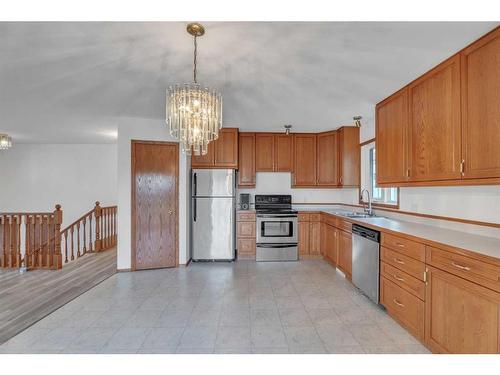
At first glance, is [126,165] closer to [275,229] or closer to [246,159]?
[246,159]

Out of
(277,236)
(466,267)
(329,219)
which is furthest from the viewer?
(277,236)

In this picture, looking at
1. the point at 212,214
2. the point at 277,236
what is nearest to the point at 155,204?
the point at 212,214

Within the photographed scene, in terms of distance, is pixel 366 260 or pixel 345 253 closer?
pixel 366 260

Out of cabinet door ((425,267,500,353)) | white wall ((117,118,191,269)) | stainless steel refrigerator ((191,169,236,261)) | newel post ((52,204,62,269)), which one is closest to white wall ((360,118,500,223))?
cabinet door ((425,267,500,353))

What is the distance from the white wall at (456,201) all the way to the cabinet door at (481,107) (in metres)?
0.38

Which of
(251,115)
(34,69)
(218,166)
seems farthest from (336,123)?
(34,69)

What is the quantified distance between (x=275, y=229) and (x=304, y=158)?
152 centimetres

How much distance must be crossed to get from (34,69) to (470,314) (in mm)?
3981

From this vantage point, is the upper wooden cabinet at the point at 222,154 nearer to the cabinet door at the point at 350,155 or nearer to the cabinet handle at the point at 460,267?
the cabinet door at the point at 350,155

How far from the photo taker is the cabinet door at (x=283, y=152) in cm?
505

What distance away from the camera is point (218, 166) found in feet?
15.1

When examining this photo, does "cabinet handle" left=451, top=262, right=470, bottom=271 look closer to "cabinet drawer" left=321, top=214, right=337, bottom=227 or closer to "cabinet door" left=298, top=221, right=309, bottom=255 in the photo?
"cabinet drawer" left=321, top=214, right=337, bottom=227

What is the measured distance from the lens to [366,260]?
2.96 metres
